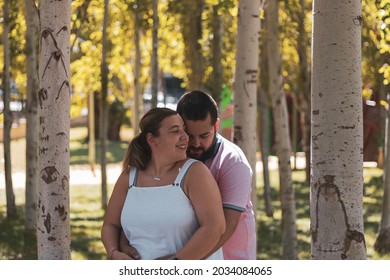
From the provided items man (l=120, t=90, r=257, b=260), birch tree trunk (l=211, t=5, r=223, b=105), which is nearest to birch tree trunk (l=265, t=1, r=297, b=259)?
birch tree trunk (l=211, t=5, r=223, b=105)

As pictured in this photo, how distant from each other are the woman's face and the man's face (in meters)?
0.17

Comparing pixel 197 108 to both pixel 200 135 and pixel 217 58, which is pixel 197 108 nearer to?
pixel 200 135

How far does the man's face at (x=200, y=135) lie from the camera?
446 cm

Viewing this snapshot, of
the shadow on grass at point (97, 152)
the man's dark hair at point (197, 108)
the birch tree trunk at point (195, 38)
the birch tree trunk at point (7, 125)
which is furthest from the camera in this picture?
the shadow on grass at point (97, 152)

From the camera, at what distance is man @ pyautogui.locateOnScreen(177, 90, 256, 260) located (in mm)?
4328

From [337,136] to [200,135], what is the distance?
2.64 feet

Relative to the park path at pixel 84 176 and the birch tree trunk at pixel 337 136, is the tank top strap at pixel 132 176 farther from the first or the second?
the park path at pixel 84 176

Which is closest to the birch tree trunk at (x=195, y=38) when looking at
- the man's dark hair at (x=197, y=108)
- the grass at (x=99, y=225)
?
the grass at (x=99, y=225)

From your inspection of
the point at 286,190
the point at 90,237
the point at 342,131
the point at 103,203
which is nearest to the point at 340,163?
the point at 342,131

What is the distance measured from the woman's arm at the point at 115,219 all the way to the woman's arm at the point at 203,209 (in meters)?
0.33

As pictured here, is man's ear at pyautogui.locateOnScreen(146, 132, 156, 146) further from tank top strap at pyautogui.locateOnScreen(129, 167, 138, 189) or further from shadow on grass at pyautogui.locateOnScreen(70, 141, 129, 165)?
shadow on grass at pyautogui.locateOnScreen(70, 141, 129, 165)

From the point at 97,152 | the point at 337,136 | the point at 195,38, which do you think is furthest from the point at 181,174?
the point at 97,152

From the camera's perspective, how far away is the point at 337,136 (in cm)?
485

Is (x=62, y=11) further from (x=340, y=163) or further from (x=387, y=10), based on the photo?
(x=387, y=10)
